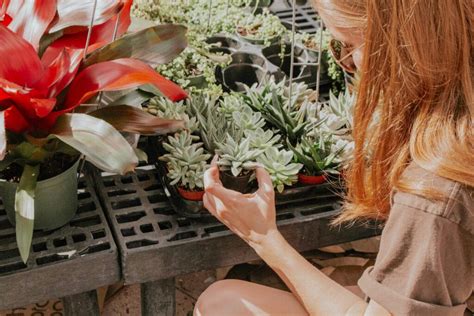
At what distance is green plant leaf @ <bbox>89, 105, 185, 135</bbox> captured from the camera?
5.00 ft

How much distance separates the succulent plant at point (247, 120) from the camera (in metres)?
1.73

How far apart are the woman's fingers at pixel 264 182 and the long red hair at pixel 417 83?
0.89 ft

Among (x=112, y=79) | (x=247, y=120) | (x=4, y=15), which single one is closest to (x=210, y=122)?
(x=247, y=120)

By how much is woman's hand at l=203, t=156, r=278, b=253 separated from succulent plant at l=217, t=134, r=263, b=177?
0.28 feet

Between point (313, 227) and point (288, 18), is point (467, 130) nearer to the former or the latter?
point (313, 227)

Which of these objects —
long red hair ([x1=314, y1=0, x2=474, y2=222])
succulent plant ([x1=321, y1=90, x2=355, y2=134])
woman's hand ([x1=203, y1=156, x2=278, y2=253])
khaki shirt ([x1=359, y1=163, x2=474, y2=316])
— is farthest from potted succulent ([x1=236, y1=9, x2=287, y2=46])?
khaki shirt ([x1=359, y1=163, x2=474, y2=316])

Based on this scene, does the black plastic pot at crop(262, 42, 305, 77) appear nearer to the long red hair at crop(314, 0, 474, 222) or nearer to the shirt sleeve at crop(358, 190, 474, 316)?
the long red hair at crop(314, 0, 474, 222)

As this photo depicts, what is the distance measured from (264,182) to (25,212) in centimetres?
50

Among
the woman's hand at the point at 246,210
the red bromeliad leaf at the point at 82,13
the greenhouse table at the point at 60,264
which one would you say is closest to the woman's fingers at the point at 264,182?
the woman's hand at the point at 246,210

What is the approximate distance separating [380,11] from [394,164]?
275 millimetres

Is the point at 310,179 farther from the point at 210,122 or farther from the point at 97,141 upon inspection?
the point at 97,141

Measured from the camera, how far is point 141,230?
164 centimetres

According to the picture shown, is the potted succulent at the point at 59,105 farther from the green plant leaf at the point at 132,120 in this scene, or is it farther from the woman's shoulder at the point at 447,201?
the woman's shoulder at the point at 447,201

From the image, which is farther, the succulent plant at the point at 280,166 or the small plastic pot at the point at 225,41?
the small plastic pot at the point at 225,41
